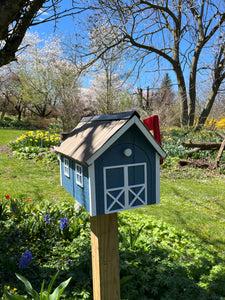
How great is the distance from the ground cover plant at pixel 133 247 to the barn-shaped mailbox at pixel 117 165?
1.39 metres

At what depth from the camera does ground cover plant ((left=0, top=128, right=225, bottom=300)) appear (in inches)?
97.7

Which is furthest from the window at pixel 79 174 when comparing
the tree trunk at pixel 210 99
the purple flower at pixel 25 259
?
the tree trunk at pixel 210 99

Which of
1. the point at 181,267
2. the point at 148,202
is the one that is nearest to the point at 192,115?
the point at 181,267

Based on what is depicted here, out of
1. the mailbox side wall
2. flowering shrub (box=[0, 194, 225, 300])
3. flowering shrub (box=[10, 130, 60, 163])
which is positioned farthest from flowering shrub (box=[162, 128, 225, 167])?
the mailbox side wall

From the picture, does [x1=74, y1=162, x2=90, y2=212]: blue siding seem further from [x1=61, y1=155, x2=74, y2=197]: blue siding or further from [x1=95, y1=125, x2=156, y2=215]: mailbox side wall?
[x1=61, y1=155, x2=74, y2=197]: blue siding

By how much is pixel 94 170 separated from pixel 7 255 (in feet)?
8.20

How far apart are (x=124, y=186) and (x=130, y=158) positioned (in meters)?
0.20

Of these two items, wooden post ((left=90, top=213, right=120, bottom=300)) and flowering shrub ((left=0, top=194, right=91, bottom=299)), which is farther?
flowering shrub ((left=0, top=194, right=91, bottom=299))

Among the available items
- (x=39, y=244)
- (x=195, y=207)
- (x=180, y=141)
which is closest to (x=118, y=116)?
(x=39, y=244)

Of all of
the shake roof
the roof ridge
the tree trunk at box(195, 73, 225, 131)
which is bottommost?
the shake roof

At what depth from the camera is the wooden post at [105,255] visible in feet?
5.85

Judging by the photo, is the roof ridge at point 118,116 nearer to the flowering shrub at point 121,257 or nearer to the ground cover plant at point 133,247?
the flowering shrub at point 121,257

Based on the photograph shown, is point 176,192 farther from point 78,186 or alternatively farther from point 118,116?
point 118,116

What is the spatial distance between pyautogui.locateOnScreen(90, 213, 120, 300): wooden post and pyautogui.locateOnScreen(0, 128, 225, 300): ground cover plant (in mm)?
489
